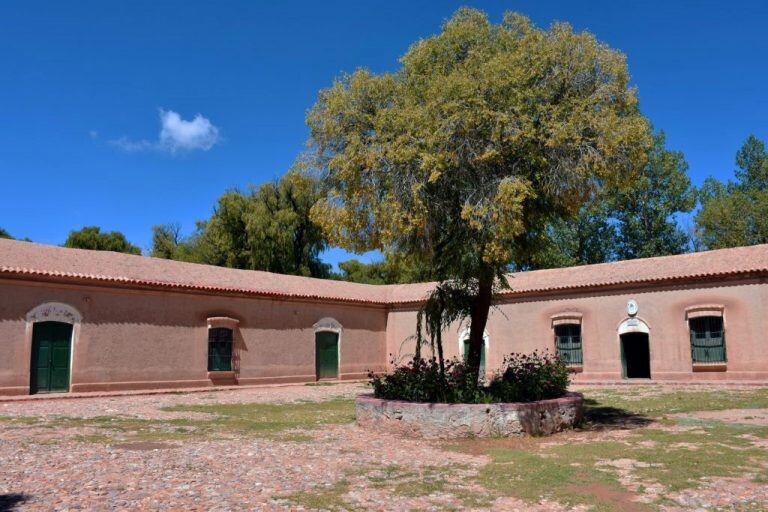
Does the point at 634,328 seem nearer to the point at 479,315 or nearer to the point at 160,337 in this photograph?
the point at 479,315

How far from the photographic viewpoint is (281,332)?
23.2 meters

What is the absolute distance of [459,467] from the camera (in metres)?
7.65

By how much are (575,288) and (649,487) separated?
1713cm

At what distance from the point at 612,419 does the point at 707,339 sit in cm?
1062

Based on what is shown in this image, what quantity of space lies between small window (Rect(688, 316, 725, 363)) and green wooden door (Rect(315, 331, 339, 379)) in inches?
508

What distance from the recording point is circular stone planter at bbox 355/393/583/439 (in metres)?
9.74

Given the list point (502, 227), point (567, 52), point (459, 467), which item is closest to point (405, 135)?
point (502, 227)

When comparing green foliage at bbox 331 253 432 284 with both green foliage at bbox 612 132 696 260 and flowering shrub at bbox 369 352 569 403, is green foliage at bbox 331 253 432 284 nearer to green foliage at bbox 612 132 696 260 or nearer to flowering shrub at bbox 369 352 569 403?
green foliage at bbox 612 132 696 260

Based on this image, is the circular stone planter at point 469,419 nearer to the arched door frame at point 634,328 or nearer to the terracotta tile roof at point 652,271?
the terracotta tile roof at point 652,271

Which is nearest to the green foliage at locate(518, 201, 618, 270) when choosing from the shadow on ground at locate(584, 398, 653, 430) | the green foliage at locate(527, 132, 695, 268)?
the green foliage at locate(527, 132, 695, 268)

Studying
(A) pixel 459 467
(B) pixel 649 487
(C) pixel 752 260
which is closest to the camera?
(B) pixel 649 487

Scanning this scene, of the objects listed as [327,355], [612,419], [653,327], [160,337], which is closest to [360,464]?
[612,419]

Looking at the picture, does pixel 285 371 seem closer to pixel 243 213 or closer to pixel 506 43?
pixel 506 43

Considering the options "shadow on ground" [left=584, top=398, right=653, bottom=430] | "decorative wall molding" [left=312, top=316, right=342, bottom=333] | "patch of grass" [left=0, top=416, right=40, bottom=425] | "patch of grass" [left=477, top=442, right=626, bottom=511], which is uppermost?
"decorative wall molding" [left=312, top=316, right=342, bottom=333]
